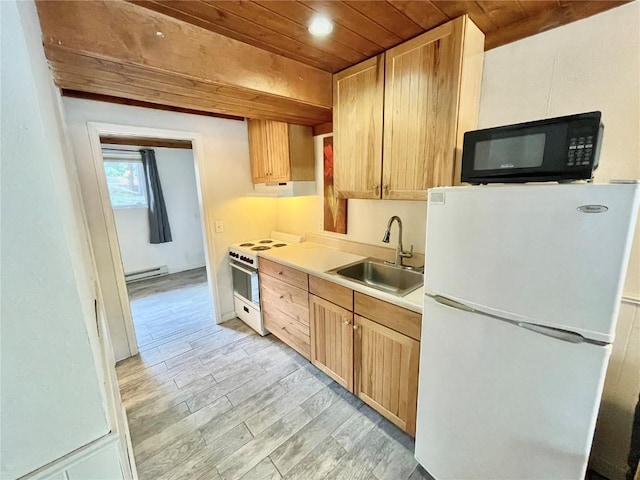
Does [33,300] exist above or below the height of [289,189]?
below

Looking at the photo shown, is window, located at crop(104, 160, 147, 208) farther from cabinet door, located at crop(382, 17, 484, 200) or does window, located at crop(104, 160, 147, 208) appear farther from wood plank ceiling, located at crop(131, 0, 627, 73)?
cabinet door, located at crop(382, 17, 484, 200)

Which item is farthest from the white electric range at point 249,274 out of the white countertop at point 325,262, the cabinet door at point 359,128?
the cabinet door at point 359,128

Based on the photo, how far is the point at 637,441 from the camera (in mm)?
1172

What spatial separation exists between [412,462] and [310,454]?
587 mm

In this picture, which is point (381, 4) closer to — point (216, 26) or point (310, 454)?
point (216, 26)

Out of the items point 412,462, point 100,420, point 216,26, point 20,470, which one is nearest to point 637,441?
point 412,462

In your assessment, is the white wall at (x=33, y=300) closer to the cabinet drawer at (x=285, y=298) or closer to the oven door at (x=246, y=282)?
the cabinet drawer at (x=285, y=298)

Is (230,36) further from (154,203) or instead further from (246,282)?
(154,203)

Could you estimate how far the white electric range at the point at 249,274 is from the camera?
2.70 metres

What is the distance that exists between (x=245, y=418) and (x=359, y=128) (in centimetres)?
215

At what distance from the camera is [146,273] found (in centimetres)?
456

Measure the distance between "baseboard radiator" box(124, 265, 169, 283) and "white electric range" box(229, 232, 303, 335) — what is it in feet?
7.93

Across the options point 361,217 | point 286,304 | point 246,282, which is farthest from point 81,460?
point 246,282

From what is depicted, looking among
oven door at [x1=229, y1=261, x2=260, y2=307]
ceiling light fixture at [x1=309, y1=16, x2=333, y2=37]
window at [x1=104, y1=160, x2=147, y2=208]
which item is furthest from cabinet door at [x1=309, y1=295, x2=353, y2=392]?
window at [x1=104, y1=160, x2=147, y2=208]
